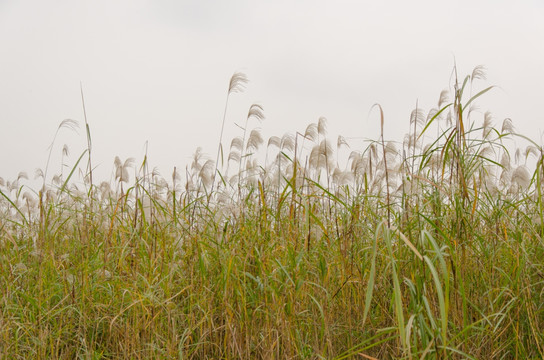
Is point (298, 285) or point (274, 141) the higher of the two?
point (274, 141)

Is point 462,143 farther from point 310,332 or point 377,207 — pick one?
point 310,332

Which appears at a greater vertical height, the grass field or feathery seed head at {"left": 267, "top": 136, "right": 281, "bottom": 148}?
feathery seed head at {"left": 267, "top": 136, "right": 281, "bottom": 148}

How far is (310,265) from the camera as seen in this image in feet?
8.48

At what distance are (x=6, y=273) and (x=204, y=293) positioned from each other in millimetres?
1324

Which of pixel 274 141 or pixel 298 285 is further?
pixel 274 141

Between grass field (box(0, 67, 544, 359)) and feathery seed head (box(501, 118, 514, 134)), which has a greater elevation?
feathery seed head (box(501, 118, 514, 134))

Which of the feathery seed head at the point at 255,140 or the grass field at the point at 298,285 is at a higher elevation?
the feathery seed head at the point at 255,140

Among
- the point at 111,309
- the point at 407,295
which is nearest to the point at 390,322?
the point at 407,295

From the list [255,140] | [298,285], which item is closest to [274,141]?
[255,140]

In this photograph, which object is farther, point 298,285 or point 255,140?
point 255,140

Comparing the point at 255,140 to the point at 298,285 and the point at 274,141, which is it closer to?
the point at 274,141

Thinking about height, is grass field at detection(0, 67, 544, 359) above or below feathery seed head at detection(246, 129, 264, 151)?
below

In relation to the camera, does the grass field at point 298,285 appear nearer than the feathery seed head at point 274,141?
Yes

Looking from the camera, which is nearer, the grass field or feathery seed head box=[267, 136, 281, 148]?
the grass field
